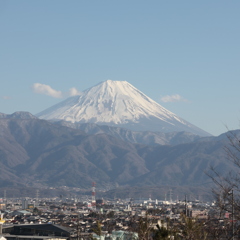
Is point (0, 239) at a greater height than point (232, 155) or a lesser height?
lesser

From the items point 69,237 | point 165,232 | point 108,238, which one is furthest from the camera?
point 69,237

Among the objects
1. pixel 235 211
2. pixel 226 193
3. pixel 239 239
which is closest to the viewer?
pixel 226 193

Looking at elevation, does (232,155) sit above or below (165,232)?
above

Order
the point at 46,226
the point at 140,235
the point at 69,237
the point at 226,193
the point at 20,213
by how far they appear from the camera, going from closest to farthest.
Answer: the point at 226,193 → the point at 140,235 → the point at 69,237 → the point at 46,226 → the point at 20,213

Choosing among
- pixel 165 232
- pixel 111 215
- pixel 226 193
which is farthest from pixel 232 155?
pixel 111 215

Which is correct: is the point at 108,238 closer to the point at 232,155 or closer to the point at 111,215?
the point at 232,155

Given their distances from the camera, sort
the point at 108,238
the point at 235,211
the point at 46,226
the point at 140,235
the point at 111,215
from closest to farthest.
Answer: the point at 235,211 → the point at 140,235 → the point at 108,238 → the point at 46,226 → the point at 111,215

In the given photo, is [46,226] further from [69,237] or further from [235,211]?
[235,211]

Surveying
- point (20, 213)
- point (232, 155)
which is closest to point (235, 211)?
point (232, 155)

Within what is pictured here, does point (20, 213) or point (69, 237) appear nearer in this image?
point (69, 237)
